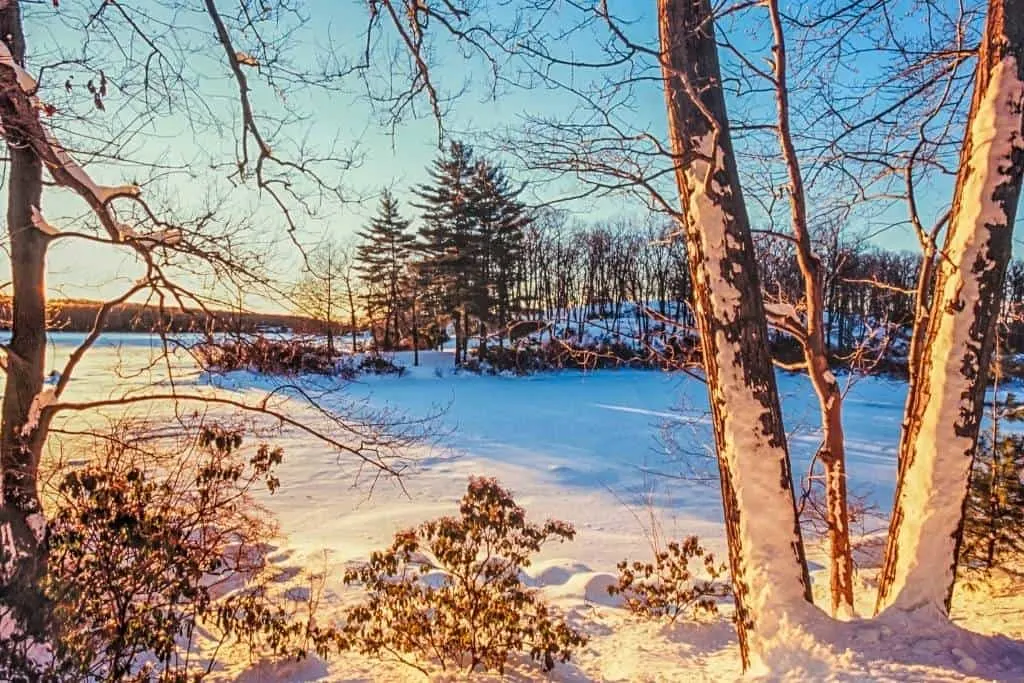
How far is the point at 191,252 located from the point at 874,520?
364 inches

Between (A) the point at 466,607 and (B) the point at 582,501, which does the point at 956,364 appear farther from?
(B) the point at 582,501

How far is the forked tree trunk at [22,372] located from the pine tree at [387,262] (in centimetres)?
2562

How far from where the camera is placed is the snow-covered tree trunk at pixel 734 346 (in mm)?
2625

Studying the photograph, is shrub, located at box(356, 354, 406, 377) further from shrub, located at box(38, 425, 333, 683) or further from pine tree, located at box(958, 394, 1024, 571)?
pine tree, located at box(958, 394, 1024, 571)

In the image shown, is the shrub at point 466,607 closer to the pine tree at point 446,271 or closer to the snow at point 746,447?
the snow at point 746,447

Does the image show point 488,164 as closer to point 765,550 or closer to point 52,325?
point 765,550

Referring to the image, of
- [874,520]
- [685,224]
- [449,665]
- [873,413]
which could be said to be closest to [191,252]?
[685,224]

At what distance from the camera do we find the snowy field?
370 cm

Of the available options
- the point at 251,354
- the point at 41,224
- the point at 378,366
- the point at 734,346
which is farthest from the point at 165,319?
the point at 378,366

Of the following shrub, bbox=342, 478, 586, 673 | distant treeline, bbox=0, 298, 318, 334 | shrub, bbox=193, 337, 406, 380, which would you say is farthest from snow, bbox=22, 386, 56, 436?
shrub, bbox=342, 478, 586, 673

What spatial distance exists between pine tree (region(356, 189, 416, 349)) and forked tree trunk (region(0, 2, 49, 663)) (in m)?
25.6

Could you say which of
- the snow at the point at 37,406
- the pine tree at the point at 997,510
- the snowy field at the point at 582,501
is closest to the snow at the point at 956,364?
the snowy field at the point at 582,501

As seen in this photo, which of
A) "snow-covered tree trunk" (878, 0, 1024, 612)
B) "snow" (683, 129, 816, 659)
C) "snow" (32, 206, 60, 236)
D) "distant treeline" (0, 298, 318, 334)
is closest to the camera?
"snow-covered tree trunk" (878, 0, 1024, 612)

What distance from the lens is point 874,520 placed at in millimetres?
8391
